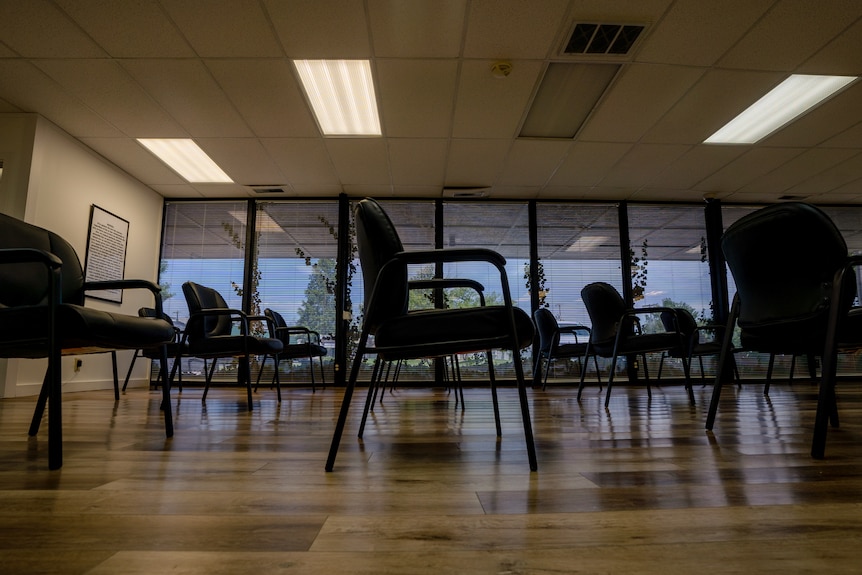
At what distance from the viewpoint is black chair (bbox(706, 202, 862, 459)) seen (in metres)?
1.36

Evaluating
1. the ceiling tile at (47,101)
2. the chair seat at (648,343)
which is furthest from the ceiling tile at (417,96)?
the ceiling tile at (47,101)

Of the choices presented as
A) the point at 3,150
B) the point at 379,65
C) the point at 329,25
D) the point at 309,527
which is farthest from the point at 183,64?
the point at 309,527

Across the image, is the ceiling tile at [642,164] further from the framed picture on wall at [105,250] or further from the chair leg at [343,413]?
the framed picture on wall at [105,250]

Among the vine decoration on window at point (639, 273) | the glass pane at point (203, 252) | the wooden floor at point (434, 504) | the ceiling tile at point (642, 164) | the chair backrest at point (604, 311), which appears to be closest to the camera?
the wooden floor at point (434, 504)

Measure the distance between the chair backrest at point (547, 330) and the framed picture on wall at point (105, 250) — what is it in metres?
4.37

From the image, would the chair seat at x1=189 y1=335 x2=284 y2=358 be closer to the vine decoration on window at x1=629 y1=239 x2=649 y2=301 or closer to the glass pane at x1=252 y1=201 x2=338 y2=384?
the glass pane at x1=252 y1=201 x2=338 y2=384

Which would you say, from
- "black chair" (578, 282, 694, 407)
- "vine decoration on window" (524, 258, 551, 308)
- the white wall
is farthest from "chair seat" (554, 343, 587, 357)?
the white wall

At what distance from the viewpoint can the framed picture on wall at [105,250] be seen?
462cm

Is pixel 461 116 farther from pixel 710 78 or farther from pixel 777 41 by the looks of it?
pixel 777 41

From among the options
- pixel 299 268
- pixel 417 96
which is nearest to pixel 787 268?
pixel 417 96

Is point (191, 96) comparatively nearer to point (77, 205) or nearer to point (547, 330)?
point (77, 205)

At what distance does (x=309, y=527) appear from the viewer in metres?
0.78

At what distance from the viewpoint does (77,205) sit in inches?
175

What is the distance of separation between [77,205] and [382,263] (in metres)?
4.59
